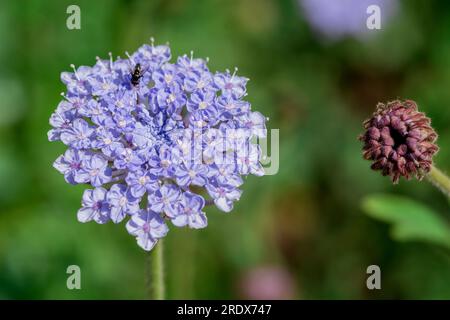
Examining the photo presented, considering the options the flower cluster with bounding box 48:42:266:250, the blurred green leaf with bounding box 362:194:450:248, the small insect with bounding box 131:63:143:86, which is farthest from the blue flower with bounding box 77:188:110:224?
the blurred green leaf with bounding box 362:194:450:248

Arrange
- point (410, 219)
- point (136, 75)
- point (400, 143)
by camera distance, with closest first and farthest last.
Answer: point (400, 143) < point (136, 75) < point (410, 219)

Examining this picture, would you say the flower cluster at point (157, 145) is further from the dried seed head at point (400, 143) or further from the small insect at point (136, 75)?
the dried seed head at point (400, 143)

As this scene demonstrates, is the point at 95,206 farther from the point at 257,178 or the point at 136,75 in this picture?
the point at 257,178

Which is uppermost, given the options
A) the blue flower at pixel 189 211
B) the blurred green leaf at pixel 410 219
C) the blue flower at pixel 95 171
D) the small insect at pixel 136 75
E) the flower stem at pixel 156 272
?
the small insect at pixel 136 75

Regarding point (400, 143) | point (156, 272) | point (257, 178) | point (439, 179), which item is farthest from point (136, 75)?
point (257, 178)

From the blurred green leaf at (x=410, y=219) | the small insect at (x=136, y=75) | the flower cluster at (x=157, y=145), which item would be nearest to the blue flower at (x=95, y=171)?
the flower cluster at (x=157, y=145)

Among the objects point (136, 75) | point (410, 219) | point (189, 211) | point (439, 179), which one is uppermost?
point (136, 75)
